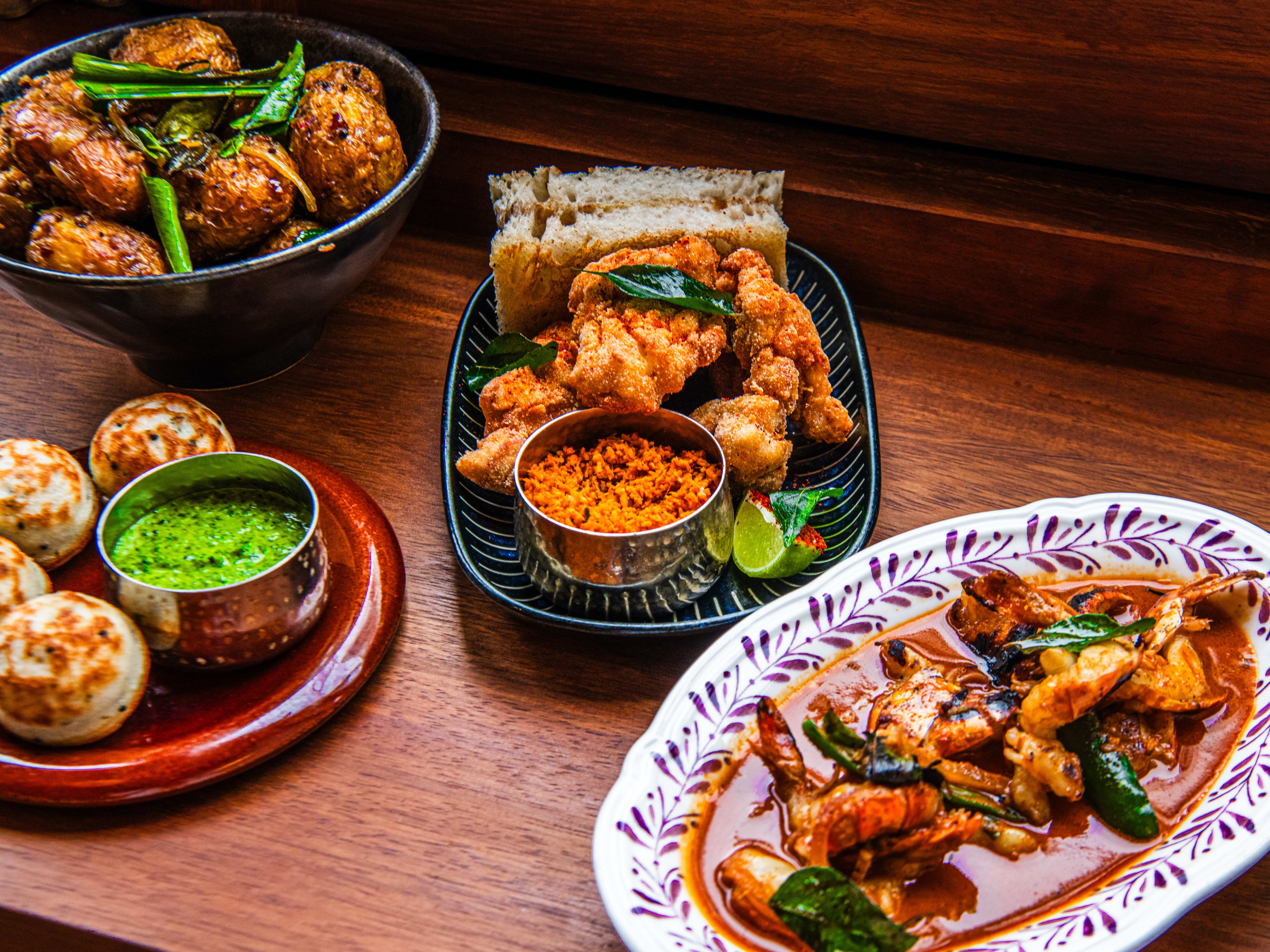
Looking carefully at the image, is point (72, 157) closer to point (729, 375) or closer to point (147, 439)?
point (147, 439)

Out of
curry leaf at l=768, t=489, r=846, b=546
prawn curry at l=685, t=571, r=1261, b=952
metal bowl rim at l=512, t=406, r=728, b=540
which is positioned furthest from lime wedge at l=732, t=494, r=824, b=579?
prawn curry at l=685, t=571, r=1261, b=952

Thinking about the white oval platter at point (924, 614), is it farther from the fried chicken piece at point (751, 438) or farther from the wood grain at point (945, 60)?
the wood grain at point (945, 60)

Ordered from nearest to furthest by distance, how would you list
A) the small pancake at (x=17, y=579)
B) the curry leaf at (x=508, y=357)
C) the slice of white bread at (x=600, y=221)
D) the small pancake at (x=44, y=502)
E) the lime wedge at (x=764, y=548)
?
the small pancake at (x=17, y=579)
the small pancake at (x=44, y=502)
the lime wedge at (x=764, y=548)
the curry leaf at (x=508, y=357)
the slice of white bread at (x=600, y=221)

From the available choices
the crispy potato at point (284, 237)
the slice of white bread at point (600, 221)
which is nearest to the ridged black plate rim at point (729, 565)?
the slice of white bread at point (600, 221)

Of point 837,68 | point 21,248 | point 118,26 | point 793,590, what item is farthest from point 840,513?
point 118,26

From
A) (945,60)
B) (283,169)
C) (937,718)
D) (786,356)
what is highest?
(945,60)

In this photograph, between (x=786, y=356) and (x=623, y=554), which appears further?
(x=786, y=356)

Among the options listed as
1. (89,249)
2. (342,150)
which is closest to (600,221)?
(342,150)

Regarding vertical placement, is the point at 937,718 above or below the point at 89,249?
below
